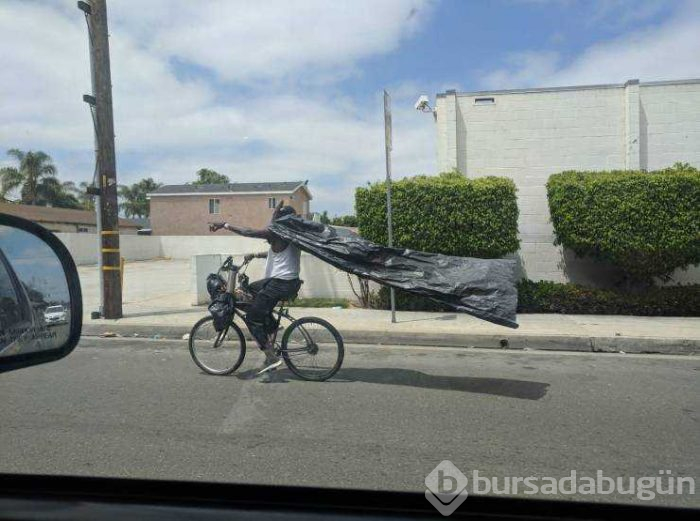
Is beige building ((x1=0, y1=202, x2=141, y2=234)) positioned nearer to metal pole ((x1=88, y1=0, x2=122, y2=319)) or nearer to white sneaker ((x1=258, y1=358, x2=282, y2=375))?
metal pole ((x1=88, y1=0, x2=122, y2=319))

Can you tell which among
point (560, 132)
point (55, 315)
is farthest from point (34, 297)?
point (560, 132)

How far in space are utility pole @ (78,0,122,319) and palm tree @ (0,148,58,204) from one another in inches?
1814

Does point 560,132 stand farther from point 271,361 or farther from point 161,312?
point 271,361

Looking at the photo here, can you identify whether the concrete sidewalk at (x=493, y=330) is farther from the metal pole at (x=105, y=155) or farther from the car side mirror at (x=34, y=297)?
the car side mirror at (x=34, y=297)

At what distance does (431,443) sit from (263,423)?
1469 millimetres

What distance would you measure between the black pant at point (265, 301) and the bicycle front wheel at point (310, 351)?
0.86 feet

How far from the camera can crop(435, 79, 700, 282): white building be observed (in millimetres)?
13445

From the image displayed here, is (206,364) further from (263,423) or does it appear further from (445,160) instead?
(445,160)

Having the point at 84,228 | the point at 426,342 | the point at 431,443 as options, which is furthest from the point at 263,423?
the point at 84,228

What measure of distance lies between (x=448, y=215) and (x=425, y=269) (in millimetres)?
5230

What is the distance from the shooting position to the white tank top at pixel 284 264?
Result: 6723mm

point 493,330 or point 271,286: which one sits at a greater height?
point 271,286

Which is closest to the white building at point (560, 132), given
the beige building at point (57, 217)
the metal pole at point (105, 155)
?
the metal pole at point (105, 155)

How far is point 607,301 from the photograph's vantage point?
1120 centimetres
